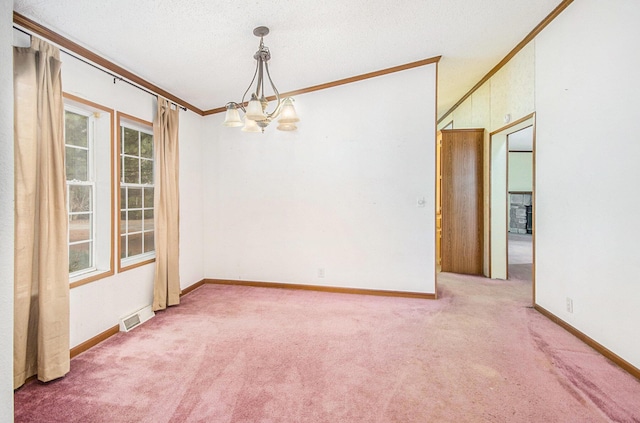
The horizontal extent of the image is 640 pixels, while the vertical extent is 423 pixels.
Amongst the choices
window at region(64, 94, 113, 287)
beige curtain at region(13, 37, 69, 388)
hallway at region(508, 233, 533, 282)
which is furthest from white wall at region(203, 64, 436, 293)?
beige curtain at region(13, 37, 69, 388)

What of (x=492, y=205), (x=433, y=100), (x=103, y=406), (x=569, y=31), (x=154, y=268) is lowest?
(x=103, y=406)

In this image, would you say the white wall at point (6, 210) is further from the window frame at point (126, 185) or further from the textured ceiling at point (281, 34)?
the window frame at point (126, 185)

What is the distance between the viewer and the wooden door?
4.63 meters

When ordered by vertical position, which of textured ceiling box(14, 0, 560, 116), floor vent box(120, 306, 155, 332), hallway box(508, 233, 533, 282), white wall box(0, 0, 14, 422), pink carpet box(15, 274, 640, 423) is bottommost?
pink carpet box(15, 274, 640, 423)

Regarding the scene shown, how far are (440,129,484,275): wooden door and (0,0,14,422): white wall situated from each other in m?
4.88

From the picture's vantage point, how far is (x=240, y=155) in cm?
421

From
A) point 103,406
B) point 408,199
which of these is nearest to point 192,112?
point 408,199

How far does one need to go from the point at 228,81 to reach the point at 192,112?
1.01 m

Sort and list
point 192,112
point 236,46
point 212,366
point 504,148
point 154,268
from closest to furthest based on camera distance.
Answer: point 212,366 → point 236,46 → point 154,268 → point 192,112 → point 504,148

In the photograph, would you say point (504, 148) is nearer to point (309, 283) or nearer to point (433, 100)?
point (433, 100)

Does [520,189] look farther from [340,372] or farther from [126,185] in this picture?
[126,185]

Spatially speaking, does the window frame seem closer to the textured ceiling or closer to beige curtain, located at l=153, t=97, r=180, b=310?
beige curtain, located at l=153, t=97, r=180, b=310

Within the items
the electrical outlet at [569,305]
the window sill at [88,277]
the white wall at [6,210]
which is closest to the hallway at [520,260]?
the electrical outlet at [569,305]

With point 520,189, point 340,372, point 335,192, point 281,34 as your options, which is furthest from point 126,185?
point 520,189
